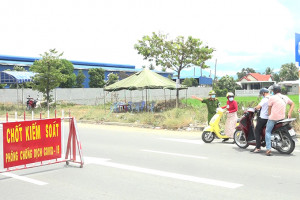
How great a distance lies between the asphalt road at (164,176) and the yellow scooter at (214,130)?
1036 millimetres

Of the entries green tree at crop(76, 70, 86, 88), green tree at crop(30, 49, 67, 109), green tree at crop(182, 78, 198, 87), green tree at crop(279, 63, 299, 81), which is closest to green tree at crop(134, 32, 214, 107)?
green tree at crop(30, 49, 67, 109)

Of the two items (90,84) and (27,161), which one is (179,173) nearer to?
(27,161)

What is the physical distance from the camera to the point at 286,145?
846 cm

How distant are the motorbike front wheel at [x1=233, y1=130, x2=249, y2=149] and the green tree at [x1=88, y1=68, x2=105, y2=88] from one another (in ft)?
183

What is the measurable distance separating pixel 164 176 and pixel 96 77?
58.5 metres

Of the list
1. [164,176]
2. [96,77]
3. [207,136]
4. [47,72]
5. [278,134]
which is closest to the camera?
[164,176]

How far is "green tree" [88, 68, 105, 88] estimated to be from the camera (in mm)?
63844

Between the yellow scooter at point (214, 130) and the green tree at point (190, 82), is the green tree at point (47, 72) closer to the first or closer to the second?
the yellow scooter at point (214, 130)

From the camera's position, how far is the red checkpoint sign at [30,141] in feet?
21.6

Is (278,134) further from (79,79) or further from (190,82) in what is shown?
(190,82)

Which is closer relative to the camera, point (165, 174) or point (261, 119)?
point (165, 174)

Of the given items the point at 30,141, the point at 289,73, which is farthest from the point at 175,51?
the point at 289,73

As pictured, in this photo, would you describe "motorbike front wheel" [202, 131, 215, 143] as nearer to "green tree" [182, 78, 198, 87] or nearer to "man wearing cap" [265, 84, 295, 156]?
"man wearing cap" [265, 84, 295, 156]

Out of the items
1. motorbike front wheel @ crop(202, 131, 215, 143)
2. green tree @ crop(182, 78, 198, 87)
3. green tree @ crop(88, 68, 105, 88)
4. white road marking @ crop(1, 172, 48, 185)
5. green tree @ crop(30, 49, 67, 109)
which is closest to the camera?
white road marking @ crop(1, 172, 48, 185)
